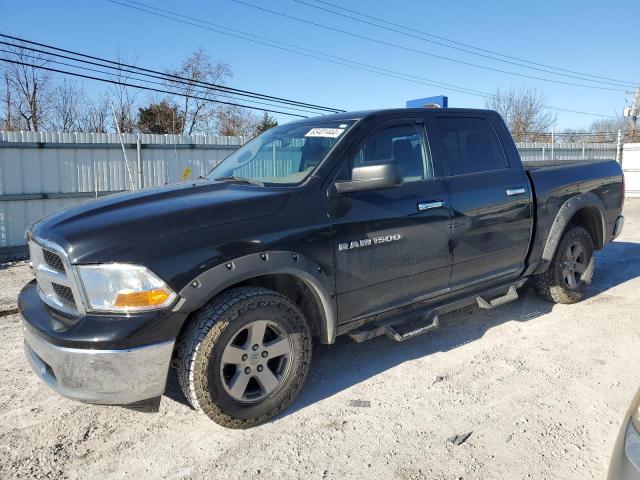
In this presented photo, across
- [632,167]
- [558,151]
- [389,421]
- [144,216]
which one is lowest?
[389,421]

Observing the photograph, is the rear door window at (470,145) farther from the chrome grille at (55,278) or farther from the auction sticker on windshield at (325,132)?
the chrome grille at (55,278)

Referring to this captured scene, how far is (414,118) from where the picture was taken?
387 cm

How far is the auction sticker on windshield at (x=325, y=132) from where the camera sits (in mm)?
3498

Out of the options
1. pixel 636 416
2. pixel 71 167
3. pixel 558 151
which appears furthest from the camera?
pixel 558 151

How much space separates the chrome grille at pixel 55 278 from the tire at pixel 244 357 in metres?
0.62

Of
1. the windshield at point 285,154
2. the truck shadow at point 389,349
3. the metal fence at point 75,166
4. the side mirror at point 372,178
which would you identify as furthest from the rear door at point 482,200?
the metal fence at point 75,166

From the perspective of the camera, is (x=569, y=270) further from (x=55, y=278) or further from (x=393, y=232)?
(x=55, y=278)

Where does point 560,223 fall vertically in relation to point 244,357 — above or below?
above

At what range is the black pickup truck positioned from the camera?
2482 millimetres

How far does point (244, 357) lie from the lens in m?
2.83

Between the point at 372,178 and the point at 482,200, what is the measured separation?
1382 millimetres

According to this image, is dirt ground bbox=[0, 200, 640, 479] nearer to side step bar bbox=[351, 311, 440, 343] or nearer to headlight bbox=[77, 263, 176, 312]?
side step bar bbox=[351, 311, 440, 343]

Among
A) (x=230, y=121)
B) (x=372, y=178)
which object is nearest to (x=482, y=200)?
(x=372, y=178)

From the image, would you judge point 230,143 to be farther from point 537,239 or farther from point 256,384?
point 256,384
